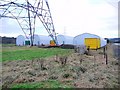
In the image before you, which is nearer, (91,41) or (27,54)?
(27,54)

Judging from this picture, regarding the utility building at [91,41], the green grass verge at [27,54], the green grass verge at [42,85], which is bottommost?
the green grass verge at [42,85]

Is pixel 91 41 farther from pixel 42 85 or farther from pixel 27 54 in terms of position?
pixel 42 85

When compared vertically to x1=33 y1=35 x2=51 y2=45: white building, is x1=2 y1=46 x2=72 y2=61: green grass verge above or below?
below

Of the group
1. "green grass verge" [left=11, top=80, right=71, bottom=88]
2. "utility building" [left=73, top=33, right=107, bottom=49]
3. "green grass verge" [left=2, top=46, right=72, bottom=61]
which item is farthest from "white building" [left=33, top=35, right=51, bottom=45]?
"green grass verge" [left=11, top=80, right=71, bottom=88]

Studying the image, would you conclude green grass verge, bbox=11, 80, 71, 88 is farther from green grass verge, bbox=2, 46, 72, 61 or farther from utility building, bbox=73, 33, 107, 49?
utility building, bbox=73, 33, 107, 49

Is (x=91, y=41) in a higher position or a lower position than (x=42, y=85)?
higher

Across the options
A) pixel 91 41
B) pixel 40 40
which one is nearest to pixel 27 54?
pixel 91 41

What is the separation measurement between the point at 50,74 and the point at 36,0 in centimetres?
1860

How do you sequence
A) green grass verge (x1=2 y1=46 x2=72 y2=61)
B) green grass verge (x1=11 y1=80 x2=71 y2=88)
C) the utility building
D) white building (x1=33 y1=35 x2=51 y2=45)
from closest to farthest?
green grass verge (x1=11 y1=80 x2=71 y2=88) < green grass verge (x1=2 y1=46 x2=72 y2=61) < the utility building < white building (x1=33 y1=35 x2=51 y2=45)

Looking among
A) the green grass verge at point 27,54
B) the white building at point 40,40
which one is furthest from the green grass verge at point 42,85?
the white building at point 40,40

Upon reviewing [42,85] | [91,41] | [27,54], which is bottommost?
[42,85]

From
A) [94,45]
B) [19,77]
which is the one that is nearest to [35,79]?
[19,77]

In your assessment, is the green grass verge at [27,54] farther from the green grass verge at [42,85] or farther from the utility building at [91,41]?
the utility building at [91,41]

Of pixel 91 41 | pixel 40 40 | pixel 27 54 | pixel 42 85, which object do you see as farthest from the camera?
pixel 40 40
